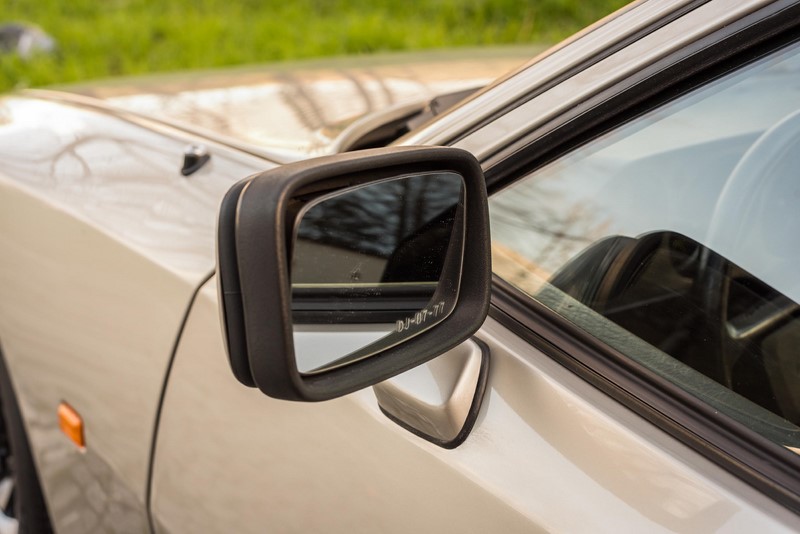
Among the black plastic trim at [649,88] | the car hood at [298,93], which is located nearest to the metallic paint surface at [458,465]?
the black plastic trim at [649,88]

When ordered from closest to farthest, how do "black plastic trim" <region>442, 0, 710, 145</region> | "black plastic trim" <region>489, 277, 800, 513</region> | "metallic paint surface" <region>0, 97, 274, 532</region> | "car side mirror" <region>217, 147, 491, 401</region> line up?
1. "car side mirror" <region>217, 147, 491, 401</region>
2. "black plastic trim" <region>489, 277, 800, 513</region>
3. "black plastic trim" <region>442, 0, 710, 145</region>
4. "metallic paint surface" <region>0, 97, 274, 532</region>

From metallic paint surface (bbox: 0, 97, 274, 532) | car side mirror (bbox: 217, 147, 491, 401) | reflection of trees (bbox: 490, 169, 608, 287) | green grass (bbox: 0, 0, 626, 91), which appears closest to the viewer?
car side mirror (bbox: 217, 147, 491, 401)

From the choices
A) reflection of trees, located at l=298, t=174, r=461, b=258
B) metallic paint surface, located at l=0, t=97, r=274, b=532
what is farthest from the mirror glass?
metallic paint surface, located at l=0, t=97, r=274, b=532

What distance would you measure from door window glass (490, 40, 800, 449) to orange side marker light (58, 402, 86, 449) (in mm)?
1010

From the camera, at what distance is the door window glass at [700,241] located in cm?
111

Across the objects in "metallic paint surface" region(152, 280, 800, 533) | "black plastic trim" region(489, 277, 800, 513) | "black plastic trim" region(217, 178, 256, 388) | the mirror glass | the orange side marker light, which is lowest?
the orange side marker light

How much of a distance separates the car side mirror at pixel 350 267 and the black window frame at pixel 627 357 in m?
0.14

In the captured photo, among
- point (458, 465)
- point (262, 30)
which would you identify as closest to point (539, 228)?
point (458, 465)

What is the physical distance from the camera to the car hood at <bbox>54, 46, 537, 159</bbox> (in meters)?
1.79

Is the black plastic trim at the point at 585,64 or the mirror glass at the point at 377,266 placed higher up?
the black plastic trim at the point at 585,64

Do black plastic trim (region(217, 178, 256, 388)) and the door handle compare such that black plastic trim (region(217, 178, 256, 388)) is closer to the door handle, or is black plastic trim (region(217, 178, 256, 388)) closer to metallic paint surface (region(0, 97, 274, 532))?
the door handle

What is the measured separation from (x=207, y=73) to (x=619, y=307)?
5.80ft

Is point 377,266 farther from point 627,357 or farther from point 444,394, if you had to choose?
point 627,357

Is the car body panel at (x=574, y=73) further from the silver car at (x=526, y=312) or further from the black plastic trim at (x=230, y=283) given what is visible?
the black plastic trim at (x=230, y=283)
